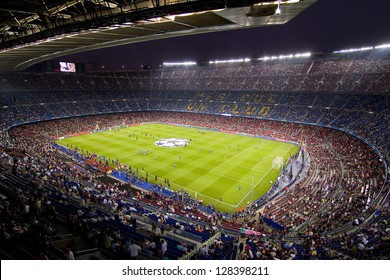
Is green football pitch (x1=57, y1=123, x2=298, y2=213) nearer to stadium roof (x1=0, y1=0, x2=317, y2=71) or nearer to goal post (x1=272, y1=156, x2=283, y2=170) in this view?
goal post (x1=272, y1=156, x2=283, y2=170)

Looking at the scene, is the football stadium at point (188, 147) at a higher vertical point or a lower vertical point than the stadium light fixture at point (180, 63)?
lower

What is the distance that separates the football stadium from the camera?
12258 millimetres

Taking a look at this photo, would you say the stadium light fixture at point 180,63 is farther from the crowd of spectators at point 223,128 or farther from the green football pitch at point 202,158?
the green football pitch at point 202,158

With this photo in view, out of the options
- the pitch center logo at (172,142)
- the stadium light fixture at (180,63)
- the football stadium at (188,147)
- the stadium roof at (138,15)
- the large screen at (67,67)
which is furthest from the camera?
the stadium light fixture at (180,63)

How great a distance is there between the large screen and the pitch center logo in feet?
153

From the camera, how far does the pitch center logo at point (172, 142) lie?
46.0 m

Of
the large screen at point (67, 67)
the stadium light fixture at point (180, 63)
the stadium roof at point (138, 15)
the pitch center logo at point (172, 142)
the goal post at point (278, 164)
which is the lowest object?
the goal post at point (278, 164)

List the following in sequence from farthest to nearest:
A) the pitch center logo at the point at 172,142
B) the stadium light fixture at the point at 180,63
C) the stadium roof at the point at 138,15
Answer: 1. the stadium light fixture at the point at 180,63
2. the pitch center logo at the point at 172,142
3. the stadium roof at the point at 138,15

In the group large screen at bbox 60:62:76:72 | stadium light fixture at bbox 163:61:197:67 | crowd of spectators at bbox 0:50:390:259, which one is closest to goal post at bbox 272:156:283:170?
crowd of spectators at bbox 0:50:390:259

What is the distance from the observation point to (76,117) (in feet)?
214

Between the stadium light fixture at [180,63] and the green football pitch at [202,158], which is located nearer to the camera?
the green football pitch at [202,158]

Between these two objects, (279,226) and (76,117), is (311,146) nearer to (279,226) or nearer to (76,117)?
(279,226)

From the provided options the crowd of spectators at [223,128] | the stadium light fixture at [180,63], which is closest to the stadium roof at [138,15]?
the crowd of spectators at [223,128]

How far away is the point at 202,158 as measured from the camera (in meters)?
38.7
